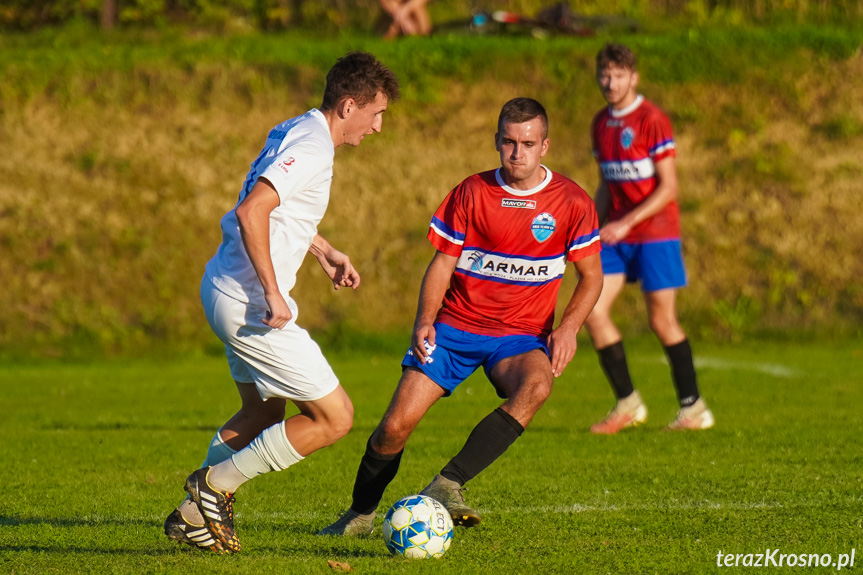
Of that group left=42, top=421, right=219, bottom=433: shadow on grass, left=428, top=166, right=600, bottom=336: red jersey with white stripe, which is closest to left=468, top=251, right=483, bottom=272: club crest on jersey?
left=428, top=166, right=600, bottom=336: red jersey with white stripe

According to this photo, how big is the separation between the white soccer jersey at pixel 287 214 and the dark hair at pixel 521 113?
925 mm

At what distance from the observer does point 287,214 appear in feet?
15.8

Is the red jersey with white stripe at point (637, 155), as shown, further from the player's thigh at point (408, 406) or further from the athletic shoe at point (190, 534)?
the athletic shoe at point (190, 534)

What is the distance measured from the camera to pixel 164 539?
207 inches

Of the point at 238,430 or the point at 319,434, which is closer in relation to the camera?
the point at 319,434

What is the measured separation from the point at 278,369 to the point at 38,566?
132 centimetres

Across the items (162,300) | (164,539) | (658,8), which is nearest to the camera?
(164,539)

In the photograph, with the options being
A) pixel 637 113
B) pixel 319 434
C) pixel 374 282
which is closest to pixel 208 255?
pixel 374 282

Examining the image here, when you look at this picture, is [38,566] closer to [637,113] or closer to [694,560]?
[694,560]

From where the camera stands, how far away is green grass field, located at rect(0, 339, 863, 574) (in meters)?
4.86

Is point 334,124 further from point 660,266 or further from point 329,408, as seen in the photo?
point 660,266

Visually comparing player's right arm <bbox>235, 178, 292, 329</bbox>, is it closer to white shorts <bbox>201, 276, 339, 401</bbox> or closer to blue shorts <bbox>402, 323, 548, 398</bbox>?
white shorts <bbox>201, 276, 339, 401</bbox>

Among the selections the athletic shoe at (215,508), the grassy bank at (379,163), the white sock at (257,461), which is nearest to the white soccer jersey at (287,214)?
the white sock at (257,461)

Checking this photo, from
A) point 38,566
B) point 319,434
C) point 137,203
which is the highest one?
point 319,434
